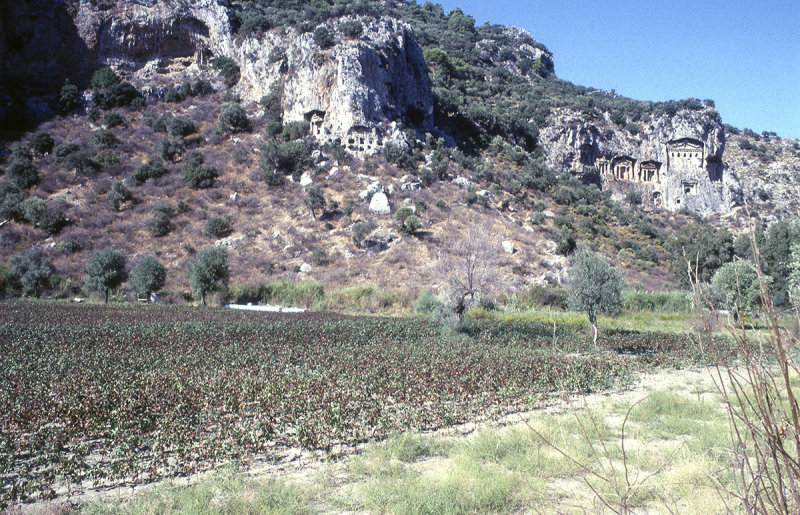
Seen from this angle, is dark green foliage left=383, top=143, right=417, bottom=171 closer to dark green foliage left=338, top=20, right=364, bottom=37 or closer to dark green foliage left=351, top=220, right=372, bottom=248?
dark green foliage left=351, top=220, right=372, bottom=248

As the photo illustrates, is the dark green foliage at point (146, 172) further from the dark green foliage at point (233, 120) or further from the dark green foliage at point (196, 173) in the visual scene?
the dark green foliage at point (233, 120)

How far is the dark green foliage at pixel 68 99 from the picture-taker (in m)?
48.6

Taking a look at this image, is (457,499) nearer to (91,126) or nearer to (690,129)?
(91,126)

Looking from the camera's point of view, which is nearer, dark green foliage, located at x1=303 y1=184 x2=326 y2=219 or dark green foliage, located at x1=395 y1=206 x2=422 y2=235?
dark green foliage, located at x1=395 y1=206 x2=422 y2=235

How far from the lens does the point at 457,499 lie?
463cm

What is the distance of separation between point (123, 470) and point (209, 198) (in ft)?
120

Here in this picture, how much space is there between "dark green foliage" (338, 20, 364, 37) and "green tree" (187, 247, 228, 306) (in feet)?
97.8

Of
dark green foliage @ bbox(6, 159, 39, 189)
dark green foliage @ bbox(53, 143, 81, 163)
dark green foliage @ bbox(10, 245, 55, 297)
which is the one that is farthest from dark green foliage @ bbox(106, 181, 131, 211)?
dark green foliage @ bbox(10, 245, 55, 297)

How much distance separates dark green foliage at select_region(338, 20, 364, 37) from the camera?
152ft

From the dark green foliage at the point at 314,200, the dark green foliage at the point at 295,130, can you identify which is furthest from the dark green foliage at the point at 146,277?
the dark green foliage at the point at 295,130

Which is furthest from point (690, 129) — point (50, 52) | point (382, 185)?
point (50, 52)

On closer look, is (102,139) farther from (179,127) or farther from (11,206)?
(11,206)

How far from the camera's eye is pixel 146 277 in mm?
25203

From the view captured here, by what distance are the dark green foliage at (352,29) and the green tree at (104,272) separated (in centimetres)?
3080
